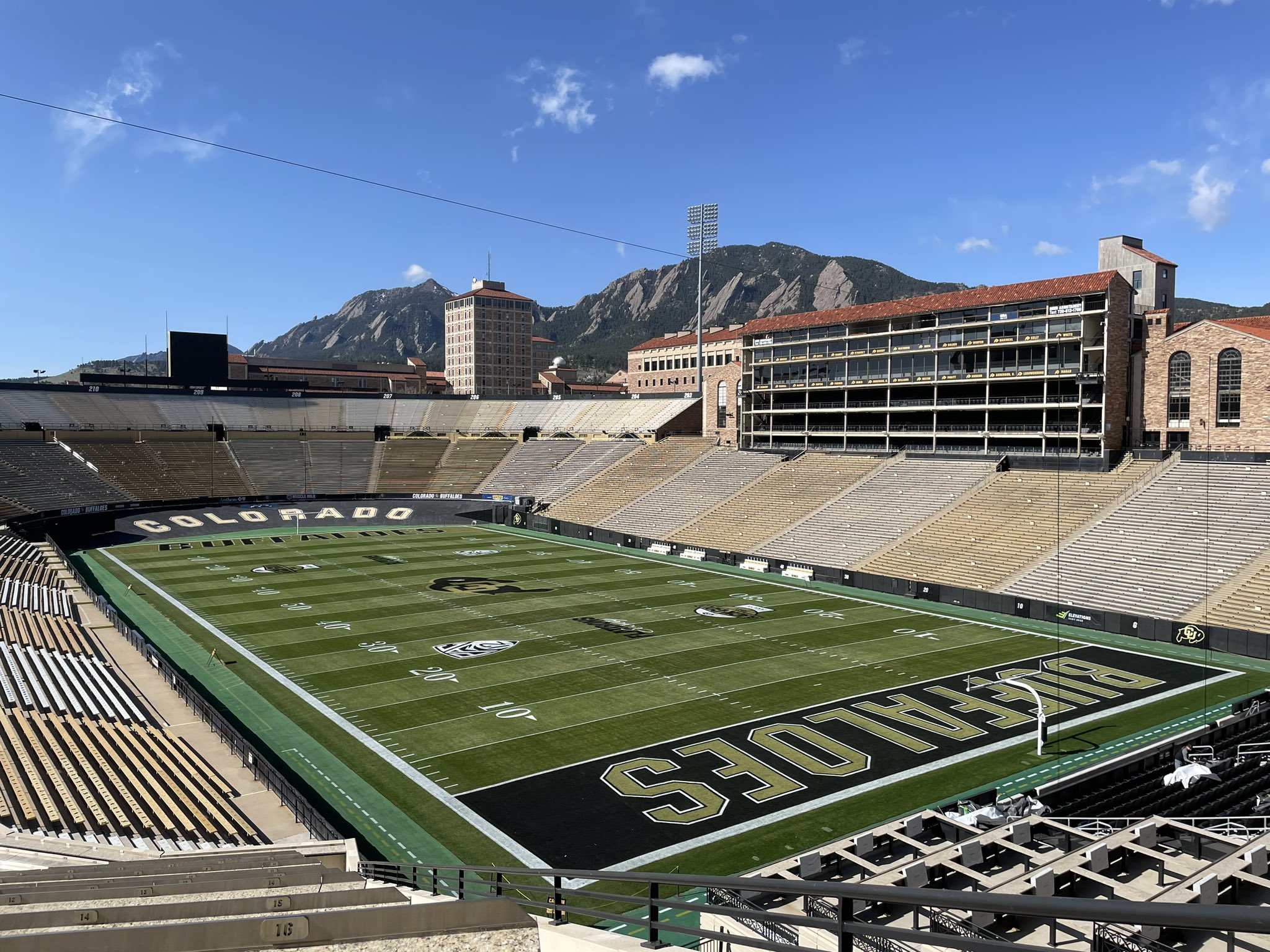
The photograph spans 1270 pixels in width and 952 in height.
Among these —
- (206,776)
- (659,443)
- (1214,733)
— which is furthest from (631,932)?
Answer: (659,443)

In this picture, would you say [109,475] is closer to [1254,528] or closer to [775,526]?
[775,526]

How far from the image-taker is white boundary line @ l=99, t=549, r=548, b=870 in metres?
19.0

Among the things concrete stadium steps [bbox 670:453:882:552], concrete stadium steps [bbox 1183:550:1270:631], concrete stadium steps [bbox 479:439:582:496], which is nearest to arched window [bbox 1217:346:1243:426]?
concrete stadium steps [bbox 1183:550:1270:631]

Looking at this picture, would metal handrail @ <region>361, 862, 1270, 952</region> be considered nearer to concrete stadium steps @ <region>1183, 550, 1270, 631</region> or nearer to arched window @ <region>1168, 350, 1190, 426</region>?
concrete stadium steps @ <region>1183, 550, 1270, 631</region>

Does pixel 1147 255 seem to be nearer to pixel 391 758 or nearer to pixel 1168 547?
pixel 1168 547

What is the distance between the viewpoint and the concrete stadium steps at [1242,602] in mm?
34750

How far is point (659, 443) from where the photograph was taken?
8306 centimetres

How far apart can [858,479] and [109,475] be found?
61.1 meters

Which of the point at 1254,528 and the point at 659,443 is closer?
the point at 1254,528

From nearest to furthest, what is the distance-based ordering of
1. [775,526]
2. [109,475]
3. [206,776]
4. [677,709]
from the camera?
[206,776] < [677,709] < [775,526] < [109,475]

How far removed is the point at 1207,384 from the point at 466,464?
6375cm

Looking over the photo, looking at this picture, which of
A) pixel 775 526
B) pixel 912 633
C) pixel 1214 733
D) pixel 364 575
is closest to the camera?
Answer: pixel 1214 733

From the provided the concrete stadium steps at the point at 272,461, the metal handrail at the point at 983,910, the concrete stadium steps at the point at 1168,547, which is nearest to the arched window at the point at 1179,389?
the concrete stadium steps at the point at 1168,547

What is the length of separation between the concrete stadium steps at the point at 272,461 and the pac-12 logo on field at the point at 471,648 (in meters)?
51.7
